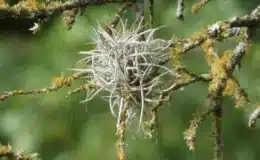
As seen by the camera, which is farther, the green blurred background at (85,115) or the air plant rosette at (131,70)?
the green blurred background at (85,115)

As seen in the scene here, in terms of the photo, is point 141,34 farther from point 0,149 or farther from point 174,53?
point 0,149

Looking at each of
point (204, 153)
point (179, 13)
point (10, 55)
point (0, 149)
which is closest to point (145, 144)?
point (204, 153)

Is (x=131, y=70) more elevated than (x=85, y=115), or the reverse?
(x=85, y=115)

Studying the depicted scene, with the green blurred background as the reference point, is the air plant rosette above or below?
below

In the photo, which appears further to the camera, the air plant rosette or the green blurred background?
the green blurred background

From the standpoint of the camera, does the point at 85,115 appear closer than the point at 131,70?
No
